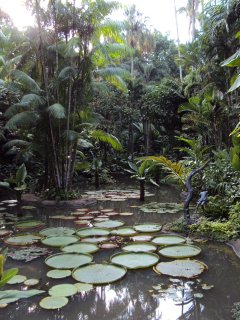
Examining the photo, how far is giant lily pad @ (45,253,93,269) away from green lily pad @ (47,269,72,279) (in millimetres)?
133

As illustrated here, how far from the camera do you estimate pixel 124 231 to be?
19.9ft

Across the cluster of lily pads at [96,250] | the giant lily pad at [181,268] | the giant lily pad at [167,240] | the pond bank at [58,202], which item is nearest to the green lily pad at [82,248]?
the cluster of lily pads at [96,250]

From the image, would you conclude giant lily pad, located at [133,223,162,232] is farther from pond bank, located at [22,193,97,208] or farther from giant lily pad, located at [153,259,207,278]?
pond bank, located at [22,193,97,208]

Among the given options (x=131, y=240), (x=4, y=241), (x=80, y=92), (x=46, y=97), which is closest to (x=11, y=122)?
(x=46, y=97)

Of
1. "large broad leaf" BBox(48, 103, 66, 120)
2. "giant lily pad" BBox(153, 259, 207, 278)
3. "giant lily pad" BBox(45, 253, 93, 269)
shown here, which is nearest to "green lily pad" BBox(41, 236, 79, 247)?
"giant lily pad" BBox(45, 253, 93, 269)

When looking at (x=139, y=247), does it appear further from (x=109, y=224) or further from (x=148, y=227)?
(x=109, y=224)

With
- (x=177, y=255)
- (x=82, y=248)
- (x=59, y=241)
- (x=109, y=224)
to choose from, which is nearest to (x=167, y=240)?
(x=177, y=255)

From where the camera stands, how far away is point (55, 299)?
3459mm

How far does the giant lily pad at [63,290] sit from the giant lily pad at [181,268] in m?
1.12

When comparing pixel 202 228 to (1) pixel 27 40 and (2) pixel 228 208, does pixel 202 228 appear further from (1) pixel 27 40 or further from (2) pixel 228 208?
(1) pixel 27 40

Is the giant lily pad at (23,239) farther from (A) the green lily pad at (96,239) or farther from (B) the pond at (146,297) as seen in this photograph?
(A) the green lily pad at (96,239)

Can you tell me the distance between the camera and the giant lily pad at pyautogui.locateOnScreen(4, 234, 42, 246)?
17.8 feet

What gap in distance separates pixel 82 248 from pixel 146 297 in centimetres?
167

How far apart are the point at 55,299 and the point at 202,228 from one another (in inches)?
121
